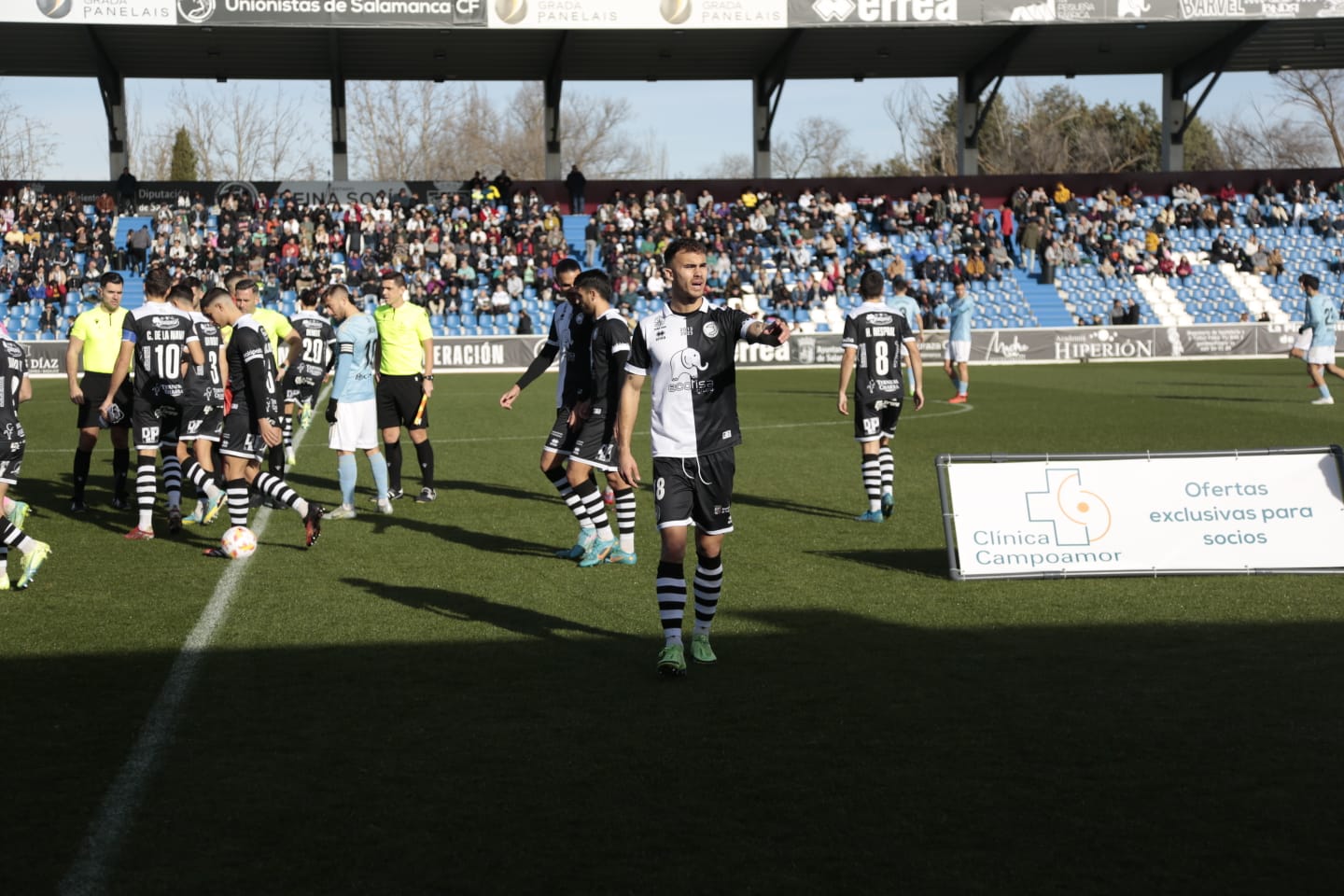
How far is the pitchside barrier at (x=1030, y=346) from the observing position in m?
37.3

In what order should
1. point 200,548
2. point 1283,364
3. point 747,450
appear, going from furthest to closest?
point 1283,364 → point 747,450 → point 200,548

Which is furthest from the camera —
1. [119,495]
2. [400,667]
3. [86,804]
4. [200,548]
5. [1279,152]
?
[1279,152]

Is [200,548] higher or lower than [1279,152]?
lower

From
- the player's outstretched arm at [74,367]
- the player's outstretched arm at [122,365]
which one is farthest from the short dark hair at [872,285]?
the player's outstretched arm at [74,367]

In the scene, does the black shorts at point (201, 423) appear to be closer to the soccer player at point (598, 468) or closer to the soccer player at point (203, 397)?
the soccer player at point (203, 397)

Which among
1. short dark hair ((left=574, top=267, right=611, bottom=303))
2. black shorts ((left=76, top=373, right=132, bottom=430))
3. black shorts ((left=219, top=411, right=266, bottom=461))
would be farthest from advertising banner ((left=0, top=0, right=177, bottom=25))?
short dark hair ((left=574, top=267, right=611, bottom=303))

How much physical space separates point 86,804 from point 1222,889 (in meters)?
3.79

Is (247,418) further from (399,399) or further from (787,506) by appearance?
A: (787,506)

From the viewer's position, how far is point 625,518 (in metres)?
9.93

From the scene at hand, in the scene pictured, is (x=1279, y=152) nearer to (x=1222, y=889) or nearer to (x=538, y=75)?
(x=538, y=75)

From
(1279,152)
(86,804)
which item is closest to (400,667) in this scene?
(86,804)

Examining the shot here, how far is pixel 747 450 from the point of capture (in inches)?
672

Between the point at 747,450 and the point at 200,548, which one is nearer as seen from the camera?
the point at 200,548

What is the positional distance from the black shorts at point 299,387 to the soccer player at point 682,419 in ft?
25.3
